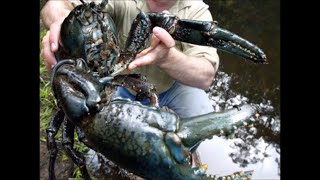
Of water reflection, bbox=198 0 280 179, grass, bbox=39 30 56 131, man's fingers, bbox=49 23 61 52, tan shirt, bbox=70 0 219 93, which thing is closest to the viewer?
man's fingers, bbox=49 23 61 52

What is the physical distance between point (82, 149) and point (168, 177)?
2.35 metres

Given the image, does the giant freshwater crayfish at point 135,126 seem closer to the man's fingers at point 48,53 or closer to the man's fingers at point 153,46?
the man's fingers at point 153,46

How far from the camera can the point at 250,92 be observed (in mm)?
5152

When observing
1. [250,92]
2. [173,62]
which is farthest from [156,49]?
[250,92]

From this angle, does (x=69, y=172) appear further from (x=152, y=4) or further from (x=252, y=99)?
(x=252, y=99)

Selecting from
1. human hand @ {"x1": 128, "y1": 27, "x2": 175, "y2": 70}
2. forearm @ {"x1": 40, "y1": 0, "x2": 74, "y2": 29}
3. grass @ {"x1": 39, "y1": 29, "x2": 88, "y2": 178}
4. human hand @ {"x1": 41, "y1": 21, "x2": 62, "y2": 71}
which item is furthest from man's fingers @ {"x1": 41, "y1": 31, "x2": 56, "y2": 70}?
grass @ {"x1": 39, "y1": 29, "x2": 88, "y2": 178}

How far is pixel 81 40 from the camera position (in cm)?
242

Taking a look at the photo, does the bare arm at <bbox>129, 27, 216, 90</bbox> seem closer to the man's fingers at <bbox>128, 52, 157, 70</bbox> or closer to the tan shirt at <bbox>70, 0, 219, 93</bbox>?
the man's fingers at <bbox>128, 52, 157, 70</bbox>

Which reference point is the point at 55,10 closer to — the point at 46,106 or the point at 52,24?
the point at 52,24

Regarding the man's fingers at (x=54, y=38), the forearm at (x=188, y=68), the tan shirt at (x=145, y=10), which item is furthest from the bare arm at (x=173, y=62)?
the man's fingers at (x=54, y=38)

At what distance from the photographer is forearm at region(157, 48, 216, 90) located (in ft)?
9.32

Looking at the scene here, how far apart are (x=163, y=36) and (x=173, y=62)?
1.82 feet

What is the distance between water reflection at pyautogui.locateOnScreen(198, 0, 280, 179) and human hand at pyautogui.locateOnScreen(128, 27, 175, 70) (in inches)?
47.6
